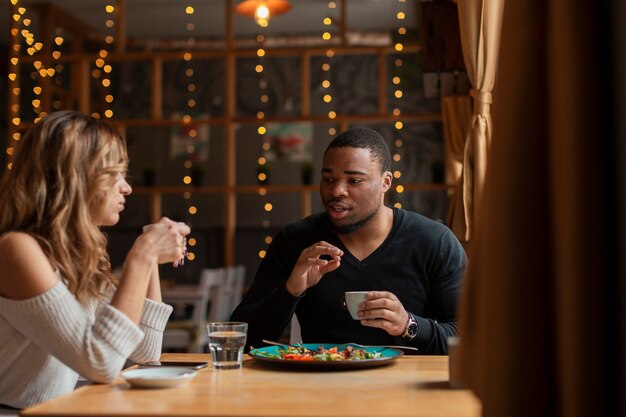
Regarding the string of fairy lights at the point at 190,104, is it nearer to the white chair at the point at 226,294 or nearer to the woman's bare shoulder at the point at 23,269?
the white chair at the point at 226,294

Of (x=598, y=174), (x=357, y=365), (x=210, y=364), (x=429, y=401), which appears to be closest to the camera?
(x=598, y=174)

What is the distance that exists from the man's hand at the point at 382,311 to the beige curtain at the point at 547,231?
1.03m

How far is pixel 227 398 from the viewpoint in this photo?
130 cm

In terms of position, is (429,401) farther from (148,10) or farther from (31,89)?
(31,89)

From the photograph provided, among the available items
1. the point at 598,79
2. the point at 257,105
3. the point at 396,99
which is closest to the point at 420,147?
the point at 396,99

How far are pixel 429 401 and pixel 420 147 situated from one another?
6757 mm

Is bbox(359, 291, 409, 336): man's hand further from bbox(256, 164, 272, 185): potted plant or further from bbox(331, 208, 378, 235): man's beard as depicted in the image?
bbox(256, 164, 272, 185): potted plant

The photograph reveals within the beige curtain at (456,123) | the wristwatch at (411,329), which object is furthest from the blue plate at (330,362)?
the beige curtain at (456,123)

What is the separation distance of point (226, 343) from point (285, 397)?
1.23 ft

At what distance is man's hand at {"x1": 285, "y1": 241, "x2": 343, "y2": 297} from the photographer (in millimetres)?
2018

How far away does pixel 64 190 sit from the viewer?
174 cm

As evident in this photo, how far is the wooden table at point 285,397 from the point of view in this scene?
1184mm

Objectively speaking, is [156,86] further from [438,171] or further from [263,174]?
[438,171]

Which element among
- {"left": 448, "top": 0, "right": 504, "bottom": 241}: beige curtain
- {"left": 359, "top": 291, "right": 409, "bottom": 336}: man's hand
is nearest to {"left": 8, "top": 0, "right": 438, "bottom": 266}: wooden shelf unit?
{"left": 448, "top": 0, "right": 504, "bottom": 241}: beige curtain
